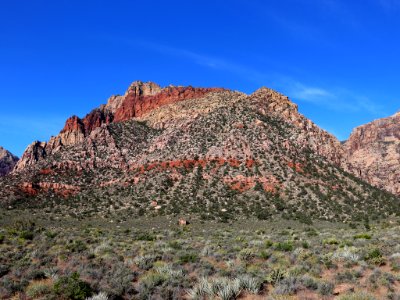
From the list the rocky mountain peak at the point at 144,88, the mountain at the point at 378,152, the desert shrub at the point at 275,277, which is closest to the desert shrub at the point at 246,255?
the desert shrub at the point at 275,277

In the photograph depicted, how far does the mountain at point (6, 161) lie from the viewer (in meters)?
160

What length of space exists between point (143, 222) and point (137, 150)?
1236 inches

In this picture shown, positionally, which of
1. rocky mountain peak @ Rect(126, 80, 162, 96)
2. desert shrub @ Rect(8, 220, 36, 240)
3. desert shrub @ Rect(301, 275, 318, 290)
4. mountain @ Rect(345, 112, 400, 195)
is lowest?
desert shrub @ Rect(301, 275, 318, 290)

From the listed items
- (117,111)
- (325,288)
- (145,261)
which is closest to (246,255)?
(145,261)

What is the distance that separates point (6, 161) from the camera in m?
167

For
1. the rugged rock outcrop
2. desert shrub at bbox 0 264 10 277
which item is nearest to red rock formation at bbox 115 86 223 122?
the rugged rock outcrop

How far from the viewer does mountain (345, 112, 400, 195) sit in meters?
86.8

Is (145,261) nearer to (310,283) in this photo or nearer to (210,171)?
(310,283)

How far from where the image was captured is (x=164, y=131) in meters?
80.8

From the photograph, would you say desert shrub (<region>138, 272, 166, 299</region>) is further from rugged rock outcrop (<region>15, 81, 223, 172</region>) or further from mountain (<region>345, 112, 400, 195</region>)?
rugged rock outcrop (<region>15, 81, 223, 172</region>)

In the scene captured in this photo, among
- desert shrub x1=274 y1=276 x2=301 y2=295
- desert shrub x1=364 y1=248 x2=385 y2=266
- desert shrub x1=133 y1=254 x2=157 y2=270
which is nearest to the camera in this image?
desert shrub x1=274 y1=276 x2=301 y2=295

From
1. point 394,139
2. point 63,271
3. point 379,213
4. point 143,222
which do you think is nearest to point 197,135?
point 143,222

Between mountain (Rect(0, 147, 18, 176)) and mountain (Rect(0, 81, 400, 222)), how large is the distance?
319 feet

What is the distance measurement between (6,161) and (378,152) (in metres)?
160
